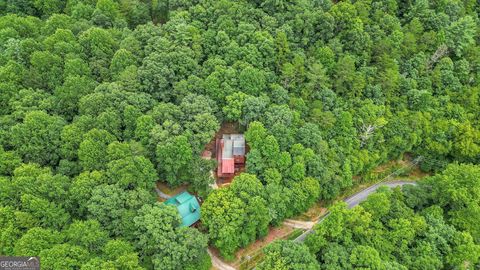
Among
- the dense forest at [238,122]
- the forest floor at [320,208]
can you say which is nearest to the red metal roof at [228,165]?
the dense forest at [238,122]

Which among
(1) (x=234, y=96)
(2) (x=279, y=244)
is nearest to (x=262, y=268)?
(2) (x=279, y=244)

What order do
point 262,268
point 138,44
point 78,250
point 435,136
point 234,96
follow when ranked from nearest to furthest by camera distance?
point 78,250
point 262,268
point 234,96
point 138,44
point 435,136

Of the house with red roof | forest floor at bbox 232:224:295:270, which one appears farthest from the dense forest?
the house with red roof

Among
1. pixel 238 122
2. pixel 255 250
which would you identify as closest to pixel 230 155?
pixel 238 122

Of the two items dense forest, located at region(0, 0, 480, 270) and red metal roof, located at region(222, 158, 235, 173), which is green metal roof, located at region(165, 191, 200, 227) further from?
red metal roof, located at region(222, 158, 235, 173)

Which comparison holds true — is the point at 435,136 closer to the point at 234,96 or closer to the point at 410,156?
the point at 410,156

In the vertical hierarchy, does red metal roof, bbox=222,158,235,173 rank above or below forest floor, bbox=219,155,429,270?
above

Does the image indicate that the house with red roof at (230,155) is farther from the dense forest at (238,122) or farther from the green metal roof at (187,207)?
the green metal roof at (187,207)
